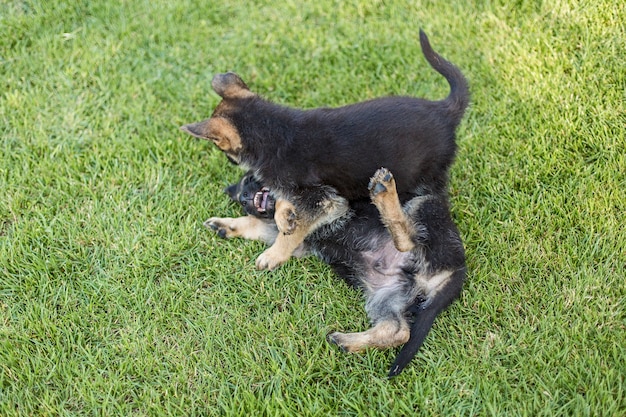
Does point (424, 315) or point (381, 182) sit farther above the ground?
point (381, 182)

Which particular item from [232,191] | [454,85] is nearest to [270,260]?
[232,191]

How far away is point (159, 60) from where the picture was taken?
4.99 metres

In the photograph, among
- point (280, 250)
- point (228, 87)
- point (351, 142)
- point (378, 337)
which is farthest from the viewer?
point (228, 87)

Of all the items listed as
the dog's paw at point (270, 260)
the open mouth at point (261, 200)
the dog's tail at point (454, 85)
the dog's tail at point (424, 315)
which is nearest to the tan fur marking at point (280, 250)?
the dog's paw at point (270, 260)

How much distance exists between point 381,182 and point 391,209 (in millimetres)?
185

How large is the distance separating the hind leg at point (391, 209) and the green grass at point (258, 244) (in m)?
0.49

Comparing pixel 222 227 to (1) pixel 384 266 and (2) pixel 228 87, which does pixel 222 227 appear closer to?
(2) pixel 228 87

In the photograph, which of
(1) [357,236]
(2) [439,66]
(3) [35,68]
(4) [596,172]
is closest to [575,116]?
(4) [596,172]

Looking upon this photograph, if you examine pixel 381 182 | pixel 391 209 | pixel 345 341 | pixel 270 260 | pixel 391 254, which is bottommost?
pixel 345 341

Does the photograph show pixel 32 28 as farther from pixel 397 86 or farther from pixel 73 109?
pixel 397 86

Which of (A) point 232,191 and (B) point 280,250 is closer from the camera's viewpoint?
(B) point 280,250

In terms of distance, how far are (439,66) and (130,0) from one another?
3075 mm

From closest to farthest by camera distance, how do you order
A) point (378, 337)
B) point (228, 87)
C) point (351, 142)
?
point (378, 337) → point (351, 142) → point (228, 87)

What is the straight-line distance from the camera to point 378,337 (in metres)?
3.33
